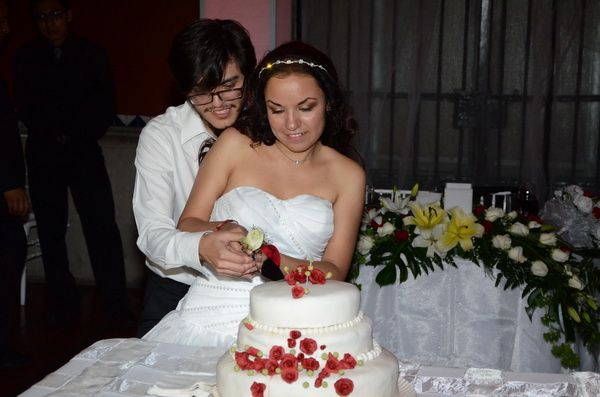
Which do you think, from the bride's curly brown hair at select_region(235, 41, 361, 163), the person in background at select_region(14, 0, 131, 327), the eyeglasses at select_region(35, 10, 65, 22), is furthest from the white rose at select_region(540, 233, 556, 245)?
the eyeglasses at select_region(35, 10, 65, 22)

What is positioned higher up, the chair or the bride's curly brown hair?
the bride's curly brown hair

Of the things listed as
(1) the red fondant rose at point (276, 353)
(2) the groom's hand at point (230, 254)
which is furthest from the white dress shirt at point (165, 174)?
(1) the red fondant rose at point (276, 353)

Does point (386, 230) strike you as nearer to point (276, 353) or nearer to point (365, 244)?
point (365, 244)

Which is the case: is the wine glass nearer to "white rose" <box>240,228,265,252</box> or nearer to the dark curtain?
the dark curtain

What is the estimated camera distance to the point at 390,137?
6.33m

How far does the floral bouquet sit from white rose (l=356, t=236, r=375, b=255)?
0.81 metres

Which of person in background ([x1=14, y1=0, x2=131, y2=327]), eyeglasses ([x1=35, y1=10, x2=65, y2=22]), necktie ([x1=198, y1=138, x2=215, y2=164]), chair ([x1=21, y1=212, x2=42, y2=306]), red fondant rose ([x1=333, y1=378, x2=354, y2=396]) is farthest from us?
chair ([x1=21, y1=212, x2=42, y2=306])

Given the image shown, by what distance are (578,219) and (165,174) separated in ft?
6.44

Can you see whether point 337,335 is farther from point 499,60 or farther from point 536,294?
point 499,60

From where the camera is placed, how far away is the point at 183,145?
9.47ft

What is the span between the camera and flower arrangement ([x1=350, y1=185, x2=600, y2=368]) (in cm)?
353

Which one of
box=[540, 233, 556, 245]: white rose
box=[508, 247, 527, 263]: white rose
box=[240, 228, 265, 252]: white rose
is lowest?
box=[508, 247, 527, 263]: white rose

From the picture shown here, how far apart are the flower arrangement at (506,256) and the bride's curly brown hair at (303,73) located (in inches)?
44.4

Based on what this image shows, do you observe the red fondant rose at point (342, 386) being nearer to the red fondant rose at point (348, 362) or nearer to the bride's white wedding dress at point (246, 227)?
the red fondant rose at point (348, 362)
